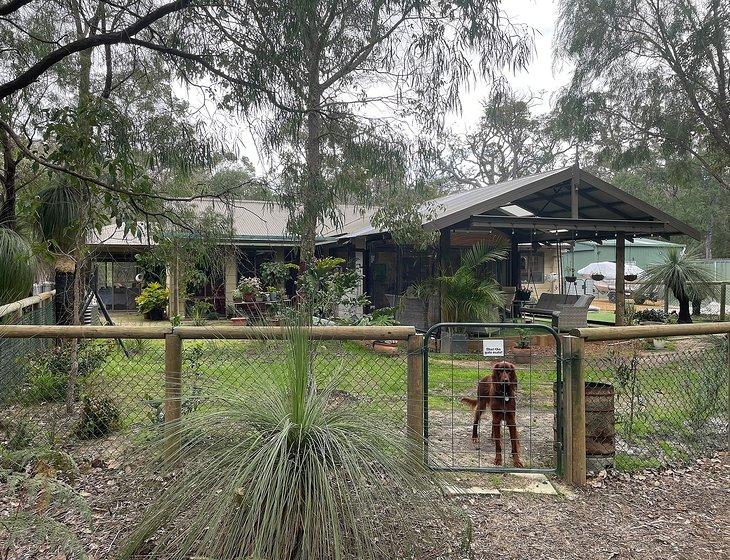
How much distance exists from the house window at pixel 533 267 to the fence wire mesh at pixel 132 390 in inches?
582

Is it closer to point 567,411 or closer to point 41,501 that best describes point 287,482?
point 41,501

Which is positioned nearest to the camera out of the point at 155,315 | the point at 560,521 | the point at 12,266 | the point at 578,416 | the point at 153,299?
the point at 560,521

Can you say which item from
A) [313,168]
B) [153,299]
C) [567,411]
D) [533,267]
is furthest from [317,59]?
[533,267]

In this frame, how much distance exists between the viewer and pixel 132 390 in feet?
16.1

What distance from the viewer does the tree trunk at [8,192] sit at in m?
6.59

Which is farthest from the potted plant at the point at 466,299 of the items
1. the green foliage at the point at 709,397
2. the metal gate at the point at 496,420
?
the green foliage at the point at 709,397

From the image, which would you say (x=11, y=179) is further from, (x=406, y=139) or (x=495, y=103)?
(x=495, y=103)

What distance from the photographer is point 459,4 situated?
13.4 ft

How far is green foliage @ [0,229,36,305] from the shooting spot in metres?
5.89

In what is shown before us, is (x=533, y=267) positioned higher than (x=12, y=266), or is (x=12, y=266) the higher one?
(x=533, y=267)

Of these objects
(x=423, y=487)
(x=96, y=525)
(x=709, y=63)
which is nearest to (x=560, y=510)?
(x=423, y=487)

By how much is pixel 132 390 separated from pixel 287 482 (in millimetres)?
2864

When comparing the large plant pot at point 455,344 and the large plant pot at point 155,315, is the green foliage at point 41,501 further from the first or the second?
the large plant pot at point 155,315

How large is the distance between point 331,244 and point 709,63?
10.4 metres
